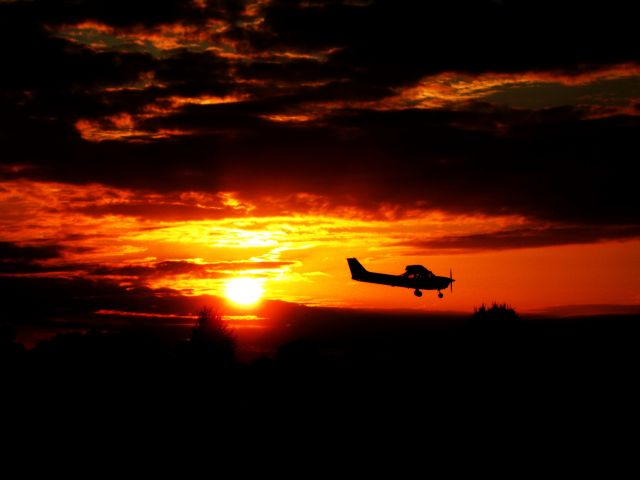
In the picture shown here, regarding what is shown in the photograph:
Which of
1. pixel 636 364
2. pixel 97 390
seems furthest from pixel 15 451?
pixel 636 364

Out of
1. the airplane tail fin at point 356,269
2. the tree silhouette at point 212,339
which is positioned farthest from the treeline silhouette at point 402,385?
the airplane tail fin at point 356,269

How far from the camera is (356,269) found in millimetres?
95938

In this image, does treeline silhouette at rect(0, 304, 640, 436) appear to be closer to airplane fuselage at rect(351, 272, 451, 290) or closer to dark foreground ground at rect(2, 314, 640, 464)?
dark foreground ground at rect(2, 314, 640, 464)

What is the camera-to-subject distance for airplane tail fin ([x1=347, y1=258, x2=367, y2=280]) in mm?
94812

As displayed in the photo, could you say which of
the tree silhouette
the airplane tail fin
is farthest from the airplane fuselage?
the tree silhouette

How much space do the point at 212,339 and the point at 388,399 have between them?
170 feet

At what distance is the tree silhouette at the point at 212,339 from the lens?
185125 millimetres

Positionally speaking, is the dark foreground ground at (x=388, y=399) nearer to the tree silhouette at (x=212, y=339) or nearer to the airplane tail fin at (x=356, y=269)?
the tree silhouette at (x=212, y=339)

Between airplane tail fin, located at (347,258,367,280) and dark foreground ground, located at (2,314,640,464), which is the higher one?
airplane tail fin, located at (347,258,367,280)

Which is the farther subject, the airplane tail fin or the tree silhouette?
the tree silhouette

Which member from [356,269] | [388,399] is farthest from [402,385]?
[356,269]

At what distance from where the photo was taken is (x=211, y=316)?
7594 inches

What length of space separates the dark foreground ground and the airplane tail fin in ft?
171

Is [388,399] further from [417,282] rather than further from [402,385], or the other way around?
[417,282]
